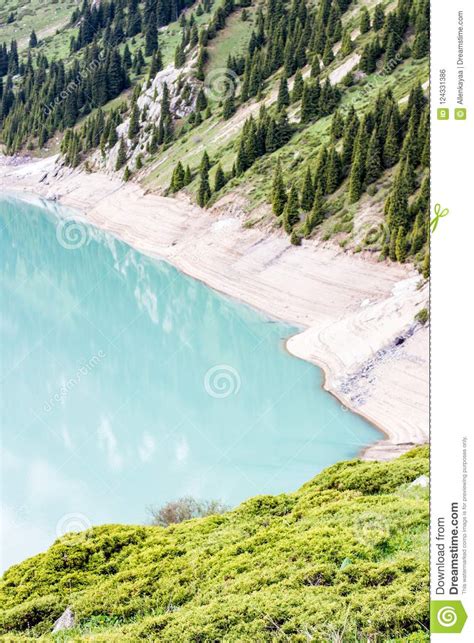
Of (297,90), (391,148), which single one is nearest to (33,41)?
(297,90)

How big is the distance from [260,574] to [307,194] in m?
51.0

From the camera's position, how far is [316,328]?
4475 cm

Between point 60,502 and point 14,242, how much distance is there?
6111cm

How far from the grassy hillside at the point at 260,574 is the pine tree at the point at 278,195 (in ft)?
152

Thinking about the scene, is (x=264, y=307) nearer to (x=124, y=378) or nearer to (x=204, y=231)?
(x=124, y=378)

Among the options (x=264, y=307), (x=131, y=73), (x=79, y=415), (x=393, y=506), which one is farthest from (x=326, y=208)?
(x=131, y=73)

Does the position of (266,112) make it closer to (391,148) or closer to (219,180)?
(219,180)

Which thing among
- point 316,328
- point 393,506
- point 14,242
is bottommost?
point 14,242

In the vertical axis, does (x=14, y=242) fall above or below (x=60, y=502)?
below

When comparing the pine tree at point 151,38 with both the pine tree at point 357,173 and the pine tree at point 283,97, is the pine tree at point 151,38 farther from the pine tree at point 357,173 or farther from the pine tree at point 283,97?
the pine tree at point 357,173

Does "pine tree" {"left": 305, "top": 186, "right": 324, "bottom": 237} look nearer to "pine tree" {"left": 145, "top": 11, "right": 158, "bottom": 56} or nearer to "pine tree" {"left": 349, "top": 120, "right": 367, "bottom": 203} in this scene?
"pine tree" {"left": 349, "top": 120, "right": 367, "bottom": 203}

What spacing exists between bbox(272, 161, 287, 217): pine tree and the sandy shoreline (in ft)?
7.74

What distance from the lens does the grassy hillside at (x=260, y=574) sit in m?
9.91

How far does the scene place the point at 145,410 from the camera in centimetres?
3644
